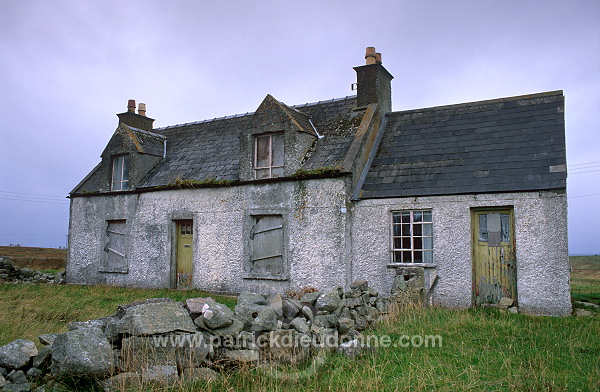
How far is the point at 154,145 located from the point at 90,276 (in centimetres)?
554

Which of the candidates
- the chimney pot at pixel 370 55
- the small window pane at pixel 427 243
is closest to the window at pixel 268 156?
the chimney pot at pixel 370 55

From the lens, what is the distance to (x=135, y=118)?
19750 millimetres

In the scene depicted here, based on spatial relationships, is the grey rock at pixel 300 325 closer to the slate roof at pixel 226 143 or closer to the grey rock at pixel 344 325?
the grey rock at pixel 344 325

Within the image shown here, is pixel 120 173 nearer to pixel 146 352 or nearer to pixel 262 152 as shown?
pixel 262 152

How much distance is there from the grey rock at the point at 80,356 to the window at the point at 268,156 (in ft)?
30.6

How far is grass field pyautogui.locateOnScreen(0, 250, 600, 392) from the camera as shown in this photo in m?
5.38

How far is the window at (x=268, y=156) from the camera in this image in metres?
14.5

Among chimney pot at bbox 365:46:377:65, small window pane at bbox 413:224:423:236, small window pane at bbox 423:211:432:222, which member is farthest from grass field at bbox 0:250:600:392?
chimney pot at bbox 365:46:377:65

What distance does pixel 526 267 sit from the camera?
11.1 m

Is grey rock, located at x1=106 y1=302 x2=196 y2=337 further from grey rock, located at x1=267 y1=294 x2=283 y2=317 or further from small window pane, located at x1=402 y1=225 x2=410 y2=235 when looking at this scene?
small window pane, located at x1=402 y1=225 x2=410 y2=235

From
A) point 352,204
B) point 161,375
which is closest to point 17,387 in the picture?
point 161,375

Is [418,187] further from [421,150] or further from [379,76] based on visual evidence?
[379,76]

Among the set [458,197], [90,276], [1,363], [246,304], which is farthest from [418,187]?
[90,276]

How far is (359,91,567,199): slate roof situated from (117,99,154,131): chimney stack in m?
10.7
